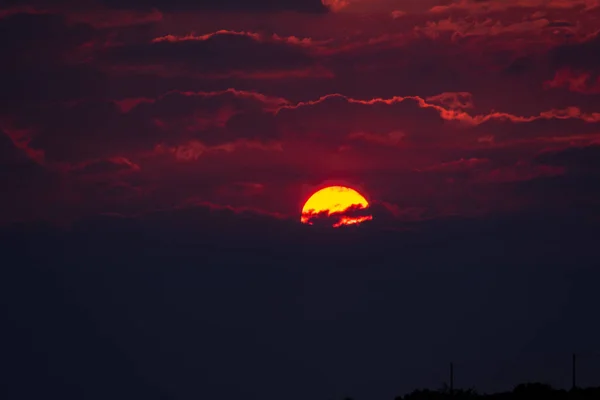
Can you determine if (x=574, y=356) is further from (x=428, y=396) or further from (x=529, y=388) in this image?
(x=428, y=396)

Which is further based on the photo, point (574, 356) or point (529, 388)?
point (529, 388)

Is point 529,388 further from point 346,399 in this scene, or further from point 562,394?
point 346,399

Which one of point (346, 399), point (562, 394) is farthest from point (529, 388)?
point (346, 399)

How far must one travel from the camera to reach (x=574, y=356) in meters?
72.3

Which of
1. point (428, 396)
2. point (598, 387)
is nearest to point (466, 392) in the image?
point (428, 396)

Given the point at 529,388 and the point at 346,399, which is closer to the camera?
the point at 529,388

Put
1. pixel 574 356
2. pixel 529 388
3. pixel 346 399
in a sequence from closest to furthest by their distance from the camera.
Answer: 1. pixel 574 356
2. pixel 529 388
3. pixel 346 399

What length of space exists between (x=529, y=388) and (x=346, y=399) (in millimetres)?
11155

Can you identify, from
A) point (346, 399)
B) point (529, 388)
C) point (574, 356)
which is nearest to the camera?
point (574, 356)

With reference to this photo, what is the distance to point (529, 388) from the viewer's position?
7731 centimetres

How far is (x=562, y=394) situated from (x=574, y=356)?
126 inches

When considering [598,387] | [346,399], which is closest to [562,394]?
[598,387]

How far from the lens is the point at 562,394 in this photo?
74875 mm

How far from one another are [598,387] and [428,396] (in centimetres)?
871
